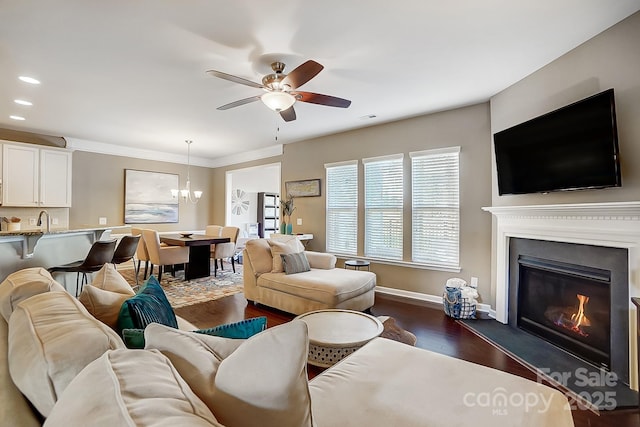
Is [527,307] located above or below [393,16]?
below

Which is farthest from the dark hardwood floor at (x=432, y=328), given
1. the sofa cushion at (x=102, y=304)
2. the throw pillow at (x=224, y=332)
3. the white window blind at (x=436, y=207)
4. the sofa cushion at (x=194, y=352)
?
the sofa cushion at (x=194, y=352)

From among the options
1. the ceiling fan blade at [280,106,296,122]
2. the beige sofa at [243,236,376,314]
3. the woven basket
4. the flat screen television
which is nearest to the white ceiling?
the ceiling fan blade at [280,106,296,122]

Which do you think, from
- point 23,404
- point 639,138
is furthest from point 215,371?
point 639,138

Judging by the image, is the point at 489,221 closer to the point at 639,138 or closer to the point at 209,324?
the point at 639,138

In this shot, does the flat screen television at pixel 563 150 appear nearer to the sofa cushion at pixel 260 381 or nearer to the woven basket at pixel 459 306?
the woven basket at pixel 459 306

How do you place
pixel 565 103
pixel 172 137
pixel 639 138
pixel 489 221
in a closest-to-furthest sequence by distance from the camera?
pixel 639 138, pixel 565 103, pixel 489 221, pixel 172 137

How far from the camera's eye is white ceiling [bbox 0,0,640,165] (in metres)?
2.08

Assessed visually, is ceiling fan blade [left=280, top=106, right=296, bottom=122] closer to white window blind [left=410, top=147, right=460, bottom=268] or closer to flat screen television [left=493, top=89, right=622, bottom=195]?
white window blind [left=410, top=147, right=460, bottom=268]

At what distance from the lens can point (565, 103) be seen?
2.68 meters

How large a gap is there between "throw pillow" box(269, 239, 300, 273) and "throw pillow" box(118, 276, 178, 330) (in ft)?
7.52

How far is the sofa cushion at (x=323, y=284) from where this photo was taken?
3154 mm

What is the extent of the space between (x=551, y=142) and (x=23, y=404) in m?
3.60

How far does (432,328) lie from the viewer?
3213 mm

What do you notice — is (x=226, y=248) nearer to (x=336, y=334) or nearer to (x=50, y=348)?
(x=336, y=334)
